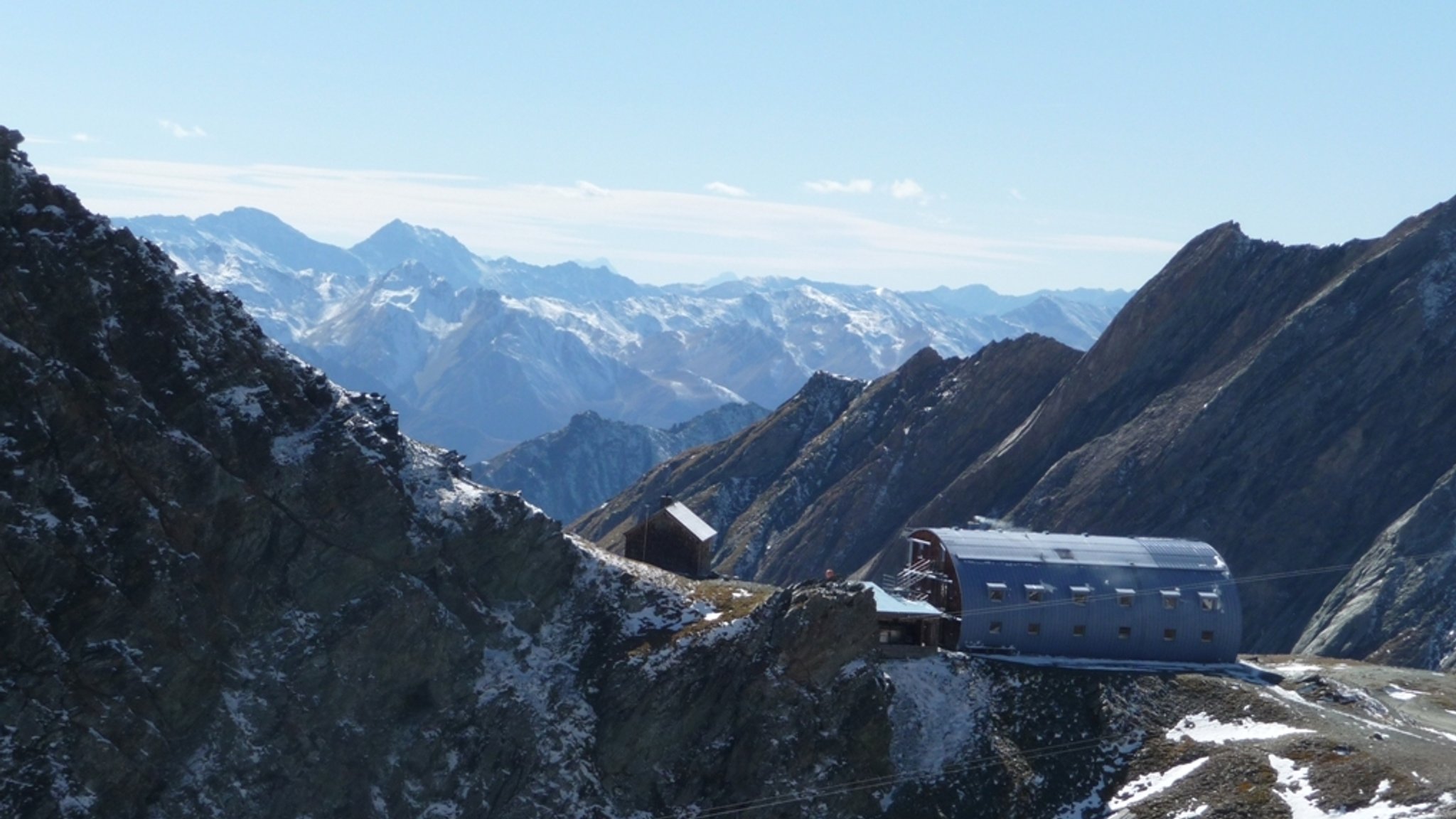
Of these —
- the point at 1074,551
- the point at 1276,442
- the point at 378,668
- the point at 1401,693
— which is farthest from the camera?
the point at 1276,442

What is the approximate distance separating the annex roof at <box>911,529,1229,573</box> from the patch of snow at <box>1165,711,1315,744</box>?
14198 mm

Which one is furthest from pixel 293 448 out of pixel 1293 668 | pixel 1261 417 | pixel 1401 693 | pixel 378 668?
pixel 1261 417

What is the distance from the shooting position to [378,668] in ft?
261

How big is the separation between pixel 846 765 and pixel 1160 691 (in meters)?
18.5

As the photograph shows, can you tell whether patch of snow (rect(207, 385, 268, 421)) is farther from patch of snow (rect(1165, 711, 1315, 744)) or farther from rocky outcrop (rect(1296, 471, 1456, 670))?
rocky outcrop (rect(1296, 471, 1456, 670))

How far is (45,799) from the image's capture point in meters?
68.8

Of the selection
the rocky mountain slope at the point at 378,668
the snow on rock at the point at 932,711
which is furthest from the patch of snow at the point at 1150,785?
the snow on rock at the point at 932,711

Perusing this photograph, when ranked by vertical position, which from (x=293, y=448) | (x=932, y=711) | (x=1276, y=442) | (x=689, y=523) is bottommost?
(x=932, y=711)

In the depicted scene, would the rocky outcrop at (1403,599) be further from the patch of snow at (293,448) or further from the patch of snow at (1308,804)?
the patch of snow at (293,448)

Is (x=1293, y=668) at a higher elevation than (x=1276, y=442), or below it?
below

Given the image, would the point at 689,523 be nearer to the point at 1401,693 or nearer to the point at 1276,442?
the point at 1401,693

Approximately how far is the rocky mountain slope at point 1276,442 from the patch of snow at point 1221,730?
45811mm

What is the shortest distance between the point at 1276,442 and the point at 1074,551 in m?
73.0

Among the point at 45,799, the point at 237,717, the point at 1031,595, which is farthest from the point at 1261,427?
the point at 45,799
